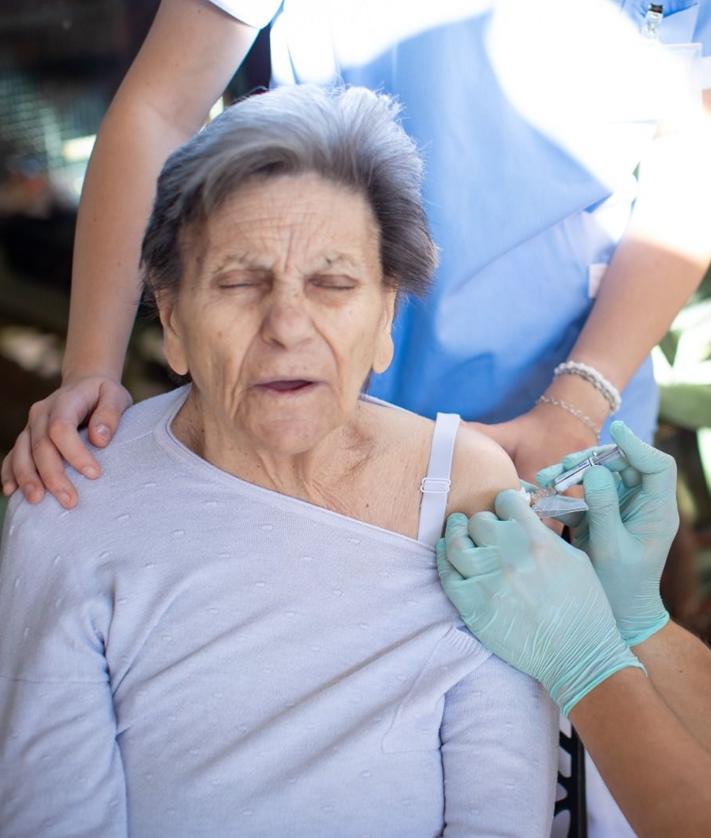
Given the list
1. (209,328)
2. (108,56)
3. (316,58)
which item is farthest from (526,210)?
(108,56)

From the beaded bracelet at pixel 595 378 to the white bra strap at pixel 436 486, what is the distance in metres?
0.29

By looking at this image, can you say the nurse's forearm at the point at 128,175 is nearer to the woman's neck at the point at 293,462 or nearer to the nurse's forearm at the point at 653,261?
the woman's neck at the point at 293,462

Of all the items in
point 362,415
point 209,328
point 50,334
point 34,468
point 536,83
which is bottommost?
point 50,334

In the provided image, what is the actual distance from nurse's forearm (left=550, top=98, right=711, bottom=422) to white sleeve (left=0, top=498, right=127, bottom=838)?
86cm

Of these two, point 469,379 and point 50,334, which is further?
point 50,334

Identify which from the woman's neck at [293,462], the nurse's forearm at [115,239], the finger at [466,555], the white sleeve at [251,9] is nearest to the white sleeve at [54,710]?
the woman's neck at [293,462]

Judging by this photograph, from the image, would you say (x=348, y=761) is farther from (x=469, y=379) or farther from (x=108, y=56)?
(x=108, y=56)

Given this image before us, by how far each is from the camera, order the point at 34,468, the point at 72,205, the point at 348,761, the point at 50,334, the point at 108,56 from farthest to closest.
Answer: the point at 50,334, the point at 72,205, the point at 108,56, the point at 34,468, the point at 348,761

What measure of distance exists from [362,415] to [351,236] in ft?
1.02

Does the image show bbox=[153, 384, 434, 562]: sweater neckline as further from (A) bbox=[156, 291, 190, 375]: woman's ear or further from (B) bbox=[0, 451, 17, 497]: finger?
(B) bbox=[0, 451, 17, 497]: finger

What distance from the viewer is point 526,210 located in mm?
1767

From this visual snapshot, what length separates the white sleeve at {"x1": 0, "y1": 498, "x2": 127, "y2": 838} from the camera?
1.40 metres

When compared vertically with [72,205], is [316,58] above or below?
above

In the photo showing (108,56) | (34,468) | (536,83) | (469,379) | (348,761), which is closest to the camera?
(348,761)
